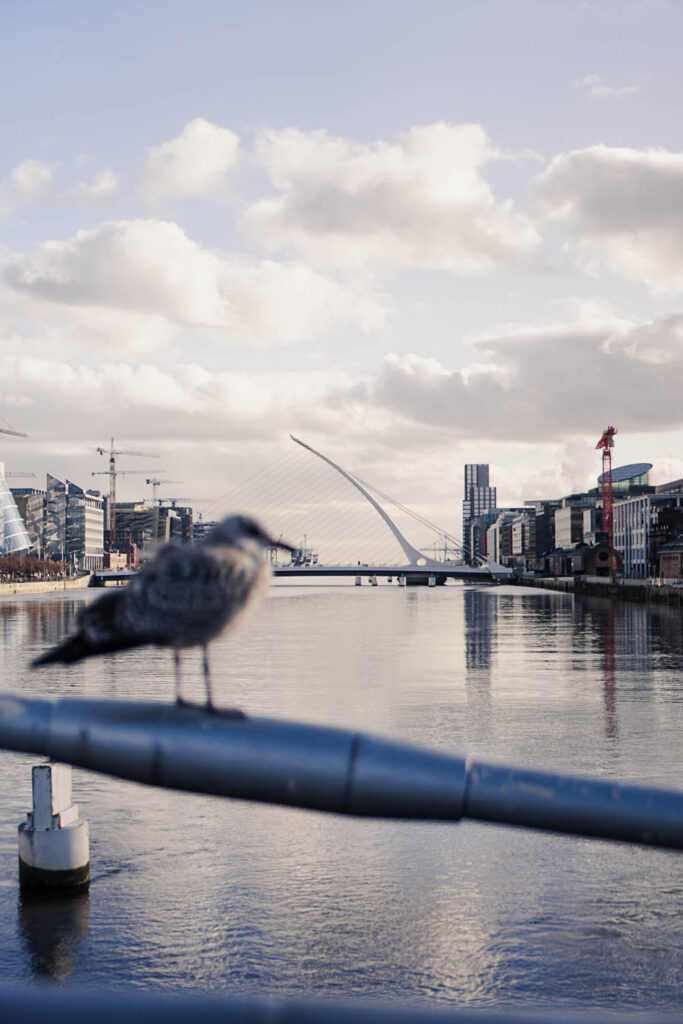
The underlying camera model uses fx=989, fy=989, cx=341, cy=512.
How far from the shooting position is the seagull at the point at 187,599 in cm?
271

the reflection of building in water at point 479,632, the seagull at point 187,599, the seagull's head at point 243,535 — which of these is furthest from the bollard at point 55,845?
the reflection of building in water at point 479,632

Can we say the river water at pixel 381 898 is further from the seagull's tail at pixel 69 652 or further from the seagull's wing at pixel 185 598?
the seagull's tail at pixel 69 652

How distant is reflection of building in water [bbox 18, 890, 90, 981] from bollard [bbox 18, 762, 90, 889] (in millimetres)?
325

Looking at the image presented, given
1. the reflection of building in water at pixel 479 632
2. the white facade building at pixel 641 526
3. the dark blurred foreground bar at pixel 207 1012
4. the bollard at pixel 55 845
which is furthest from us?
the white facade building at pixel 641 526

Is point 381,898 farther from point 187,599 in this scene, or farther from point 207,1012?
point 187,599

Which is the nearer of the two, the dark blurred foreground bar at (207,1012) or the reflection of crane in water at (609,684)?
the dark blurred foreground bar at (207,1012)

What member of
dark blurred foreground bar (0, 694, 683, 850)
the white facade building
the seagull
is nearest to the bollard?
the seagull

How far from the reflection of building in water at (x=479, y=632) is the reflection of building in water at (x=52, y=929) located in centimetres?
Answer: 4330

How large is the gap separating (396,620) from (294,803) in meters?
113

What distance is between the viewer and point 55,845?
20.6m

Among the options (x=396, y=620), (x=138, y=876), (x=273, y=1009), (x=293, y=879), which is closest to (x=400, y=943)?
(x=293, y=879)

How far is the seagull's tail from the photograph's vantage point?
2553mm

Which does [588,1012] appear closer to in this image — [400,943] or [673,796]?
[400,943]

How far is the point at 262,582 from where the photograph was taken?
2.75 m
